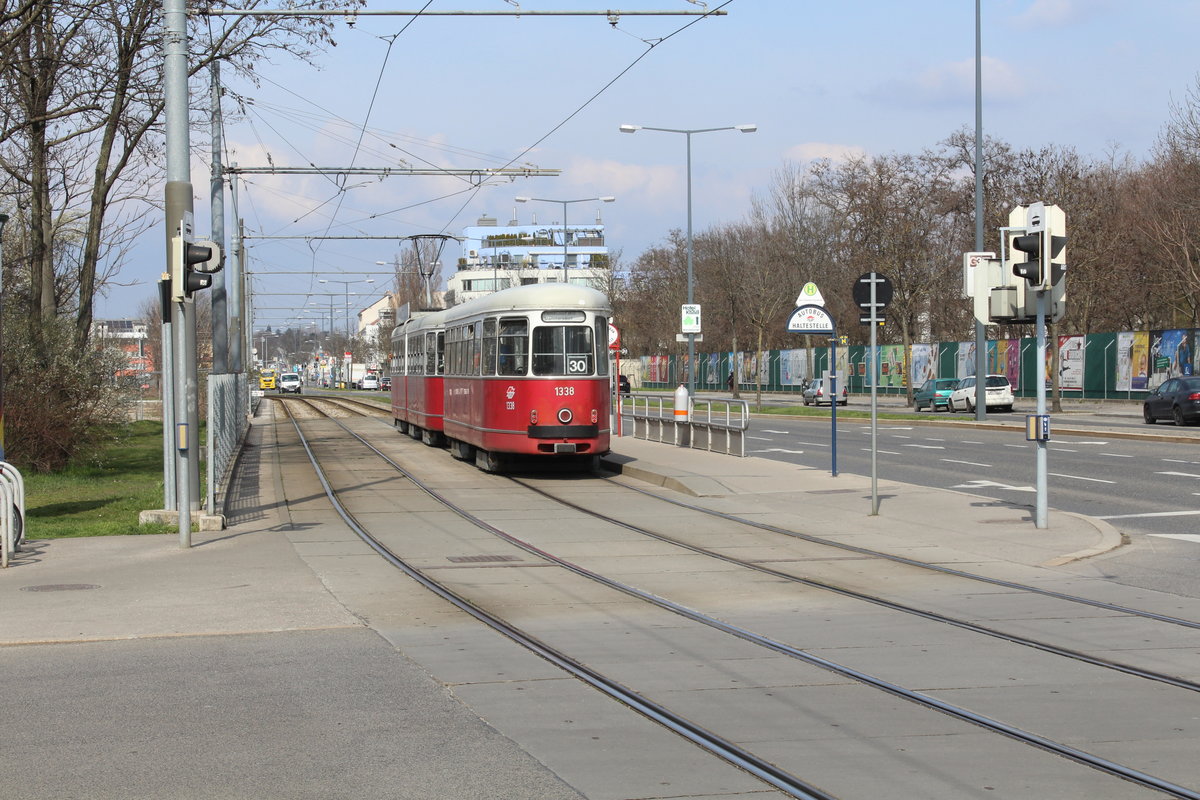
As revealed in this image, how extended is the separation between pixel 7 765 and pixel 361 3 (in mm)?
16475

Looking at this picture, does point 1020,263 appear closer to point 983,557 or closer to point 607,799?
point 983,557

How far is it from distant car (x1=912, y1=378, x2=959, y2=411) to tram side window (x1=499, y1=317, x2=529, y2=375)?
34557 mm

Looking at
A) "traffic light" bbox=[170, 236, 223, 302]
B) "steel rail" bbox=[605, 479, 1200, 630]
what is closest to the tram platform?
"steel rail" bbox=[605, 479, 1200, 630]

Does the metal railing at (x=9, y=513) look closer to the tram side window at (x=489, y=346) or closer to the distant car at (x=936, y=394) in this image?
the tram side window at (x=489, y=346)

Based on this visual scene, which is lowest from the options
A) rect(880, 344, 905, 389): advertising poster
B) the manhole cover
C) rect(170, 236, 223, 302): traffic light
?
the manhole cover

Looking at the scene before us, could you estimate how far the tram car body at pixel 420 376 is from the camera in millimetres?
28234

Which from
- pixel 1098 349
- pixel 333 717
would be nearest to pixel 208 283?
pixel 333 717

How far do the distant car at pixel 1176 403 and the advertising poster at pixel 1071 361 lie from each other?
1429 cm

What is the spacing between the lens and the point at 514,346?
21562 mm

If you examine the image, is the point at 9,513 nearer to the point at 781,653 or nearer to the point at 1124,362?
the point at 781,653

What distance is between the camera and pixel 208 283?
13.6 meters

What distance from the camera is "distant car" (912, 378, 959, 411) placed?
5256 centimetres

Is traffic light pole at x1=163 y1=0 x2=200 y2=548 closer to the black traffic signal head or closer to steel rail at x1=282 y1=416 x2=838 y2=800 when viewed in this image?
steel rail at x1=282 y1=416 x2=838 y2=800

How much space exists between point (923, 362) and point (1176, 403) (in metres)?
28.9
